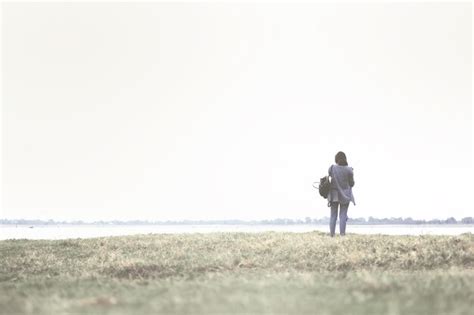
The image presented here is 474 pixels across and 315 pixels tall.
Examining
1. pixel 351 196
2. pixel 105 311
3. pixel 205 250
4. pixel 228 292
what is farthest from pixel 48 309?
pixel 351 196

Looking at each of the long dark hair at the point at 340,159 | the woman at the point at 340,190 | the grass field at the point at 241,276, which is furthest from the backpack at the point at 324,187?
the grass field at the point at 241,276

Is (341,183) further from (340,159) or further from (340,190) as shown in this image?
(340,159)

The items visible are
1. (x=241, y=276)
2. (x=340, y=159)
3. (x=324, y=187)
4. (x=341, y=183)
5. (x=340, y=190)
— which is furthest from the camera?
(x=340, y=159)

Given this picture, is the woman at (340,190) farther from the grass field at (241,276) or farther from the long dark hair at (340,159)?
the grass field at (241,276)

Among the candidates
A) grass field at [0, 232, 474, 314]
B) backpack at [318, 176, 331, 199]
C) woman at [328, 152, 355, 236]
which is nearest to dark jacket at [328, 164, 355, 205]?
woman at [328, 152, 355, 236]

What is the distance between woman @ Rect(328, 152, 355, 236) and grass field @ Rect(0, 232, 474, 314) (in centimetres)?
274

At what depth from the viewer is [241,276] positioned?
1118cm

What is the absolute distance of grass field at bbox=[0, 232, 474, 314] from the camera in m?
6.65

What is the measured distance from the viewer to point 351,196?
67.8ft

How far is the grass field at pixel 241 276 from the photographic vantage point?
6.65 metres

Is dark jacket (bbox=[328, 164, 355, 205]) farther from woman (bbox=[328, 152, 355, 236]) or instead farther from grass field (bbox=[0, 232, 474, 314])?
grass field (bbox=[0, 232, 474, 314])

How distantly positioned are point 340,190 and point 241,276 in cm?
1001

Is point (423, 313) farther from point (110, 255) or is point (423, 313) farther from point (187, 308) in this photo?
point (110, 255)

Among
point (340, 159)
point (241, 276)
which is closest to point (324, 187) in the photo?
point (340, 159)
